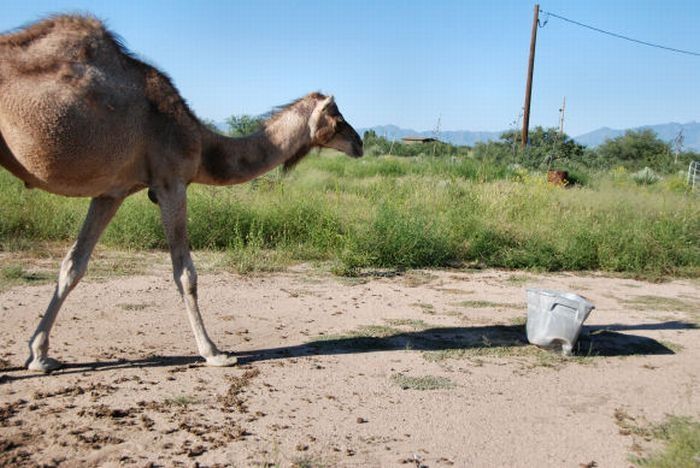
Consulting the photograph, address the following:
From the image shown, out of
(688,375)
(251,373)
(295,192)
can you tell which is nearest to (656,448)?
(688,375)

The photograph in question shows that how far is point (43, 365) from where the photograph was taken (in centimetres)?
574

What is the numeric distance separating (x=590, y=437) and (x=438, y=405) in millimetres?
1171

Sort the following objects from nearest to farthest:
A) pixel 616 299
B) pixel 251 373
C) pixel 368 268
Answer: pixel 251 373 < pixel 616 299 < pixel 368 268

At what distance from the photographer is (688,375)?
6461 millimetres

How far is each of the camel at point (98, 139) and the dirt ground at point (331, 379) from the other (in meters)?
0.75

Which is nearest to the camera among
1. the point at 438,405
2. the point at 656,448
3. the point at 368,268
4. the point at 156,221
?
the point at 656,448

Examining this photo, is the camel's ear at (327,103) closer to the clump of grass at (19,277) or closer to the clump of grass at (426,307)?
the clump of grass at (426,307)

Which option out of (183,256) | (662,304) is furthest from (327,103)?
(662,304)

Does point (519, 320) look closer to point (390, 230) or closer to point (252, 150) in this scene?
point (390, 230)

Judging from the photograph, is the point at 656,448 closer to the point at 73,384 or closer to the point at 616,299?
the point at 73,384

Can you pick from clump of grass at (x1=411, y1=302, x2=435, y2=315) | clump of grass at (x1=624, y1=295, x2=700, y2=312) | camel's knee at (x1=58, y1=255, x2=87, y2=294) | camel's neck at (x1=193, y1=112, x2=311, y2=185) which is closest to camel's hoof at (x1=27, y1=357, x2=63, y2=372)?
camel's knee at (x1=58, y1=255, x2=87, y2=294)

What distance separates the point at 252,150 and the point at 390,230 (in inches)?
184

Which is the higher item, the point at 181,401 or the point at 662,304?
the point at 662,304

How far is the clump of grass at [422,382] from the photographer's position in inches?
230
